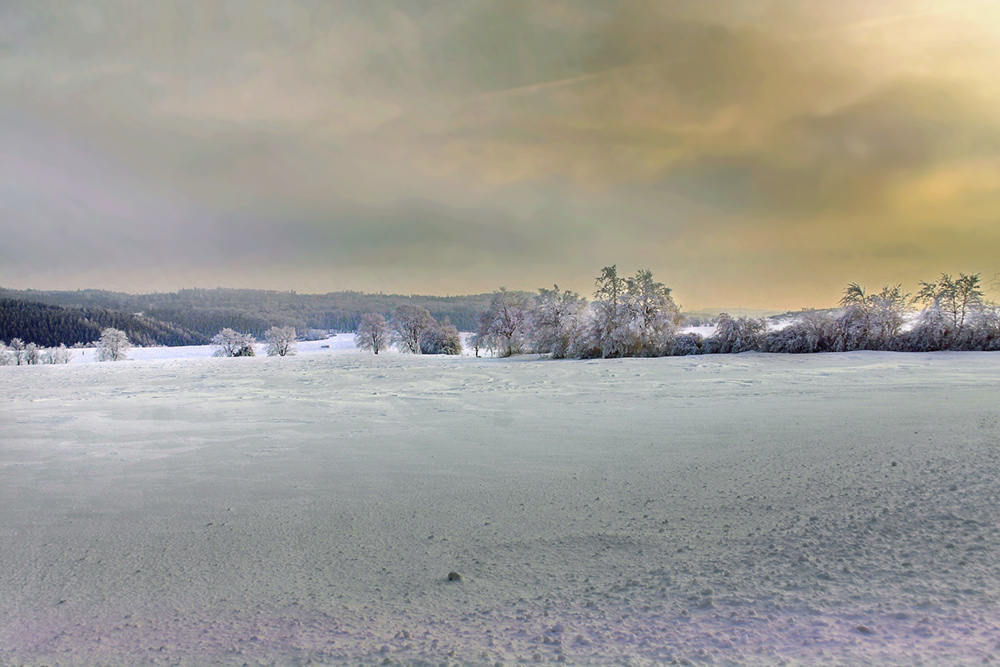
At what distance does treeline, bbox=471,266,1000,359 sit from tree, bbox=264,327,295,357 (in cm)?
3946

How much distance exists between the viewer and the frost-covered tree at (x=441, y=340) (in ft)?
164

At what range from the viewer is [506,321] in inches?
1495

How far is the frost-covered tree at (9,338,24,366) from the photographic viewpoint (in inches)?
2143

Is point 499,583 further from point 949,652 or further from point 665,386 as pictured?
point 665,386

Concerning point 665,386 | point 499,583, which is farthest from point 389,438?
point 665,386

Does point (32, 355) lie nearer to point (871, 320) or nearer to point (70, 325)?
point (70, 325)

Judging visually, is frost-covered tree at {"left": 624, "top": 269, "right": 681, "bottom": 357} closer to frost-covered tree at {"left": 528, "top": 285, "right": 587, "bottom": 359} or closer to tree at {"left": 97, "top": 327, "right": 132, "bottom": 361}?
frost-covered tree at {"left": 528, "top": 285, "right": 587, "bottom": 359}

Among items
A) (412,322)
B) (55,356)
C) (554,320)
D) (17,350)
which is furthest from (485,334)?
(17,350)

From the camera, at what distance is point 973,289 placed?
2217 cm

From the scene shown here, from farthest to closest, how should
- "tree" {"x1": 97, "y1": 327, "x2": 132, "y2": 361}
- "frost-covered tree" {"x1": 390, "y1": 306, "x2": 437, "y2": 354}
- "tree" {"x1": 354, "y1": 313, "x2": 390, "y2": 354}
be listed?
"tree" {"x1": 97, "y1": 327, "x2": 132, "y2": 361}
"tree" {"x1": 354, "y1": 313, "x2": 390, "y2": 354}
"frost-covered tree" {"x1": 390, "y1": 306, "x2": 437, "y2": 354}

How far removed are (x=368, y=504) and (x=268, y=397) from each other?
9133mm

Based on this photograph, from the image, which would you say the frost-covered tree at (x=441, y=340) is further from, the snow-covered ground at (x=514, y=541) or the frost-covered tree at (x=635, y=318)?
the snow-covered ground at (x=514, y=541)

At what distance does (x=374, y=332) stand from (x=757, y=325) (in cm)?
4045

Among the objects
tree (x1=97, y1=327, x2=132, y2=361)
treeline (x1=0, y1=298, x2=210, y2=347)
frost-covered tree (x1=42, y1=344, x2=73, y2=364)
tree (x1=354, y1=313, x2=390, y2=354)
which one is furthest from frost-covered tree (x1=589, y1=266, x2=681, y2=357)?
treeline (x1=0, y1=298, x2=210, y2=347)
